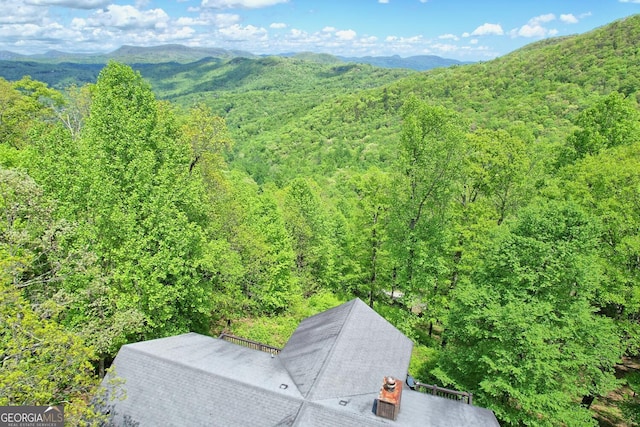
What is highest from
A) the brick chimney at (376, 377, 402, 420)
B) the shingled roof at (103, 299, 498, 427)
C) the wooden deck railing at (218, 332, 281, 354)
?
the brick chimney at (376, 377, 402, 420)


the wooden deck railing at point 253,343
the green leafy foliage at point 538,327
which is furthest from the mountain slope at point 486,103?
the wooden deck railing at point 253,343

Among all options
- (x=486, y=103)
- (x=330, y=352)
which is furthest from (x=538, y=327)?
(x=486, y=103)

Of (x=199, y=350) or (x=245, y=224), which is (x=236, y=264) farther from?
(x=199, y=350)

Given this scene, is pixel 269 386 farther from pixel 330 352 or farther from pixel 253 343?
pixel 253 343

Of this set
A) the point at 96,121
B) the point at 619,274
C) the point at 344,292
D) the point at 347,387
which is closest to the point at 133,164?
the point at 96,121

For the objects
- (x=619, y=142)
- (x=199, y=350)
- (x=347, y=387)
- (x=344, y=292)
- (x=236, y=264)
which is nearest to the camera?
(x=347, y=387)

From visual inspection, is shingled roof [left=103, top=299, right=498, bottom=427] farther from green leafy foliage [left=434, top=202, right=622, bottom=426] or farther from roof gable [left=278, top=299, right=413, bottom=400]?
green leafy foliage [left=434, top=202, right=622, bottom=426]

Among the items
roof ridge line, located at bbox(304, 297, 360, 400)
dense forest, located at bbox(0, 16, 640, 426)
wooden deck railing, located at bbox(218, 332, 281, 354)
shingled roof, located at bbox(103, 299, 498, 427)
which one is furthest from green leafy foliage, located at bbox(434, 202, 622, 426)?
wooden deck railing, located at bbox(218, 332, 281, 354)
